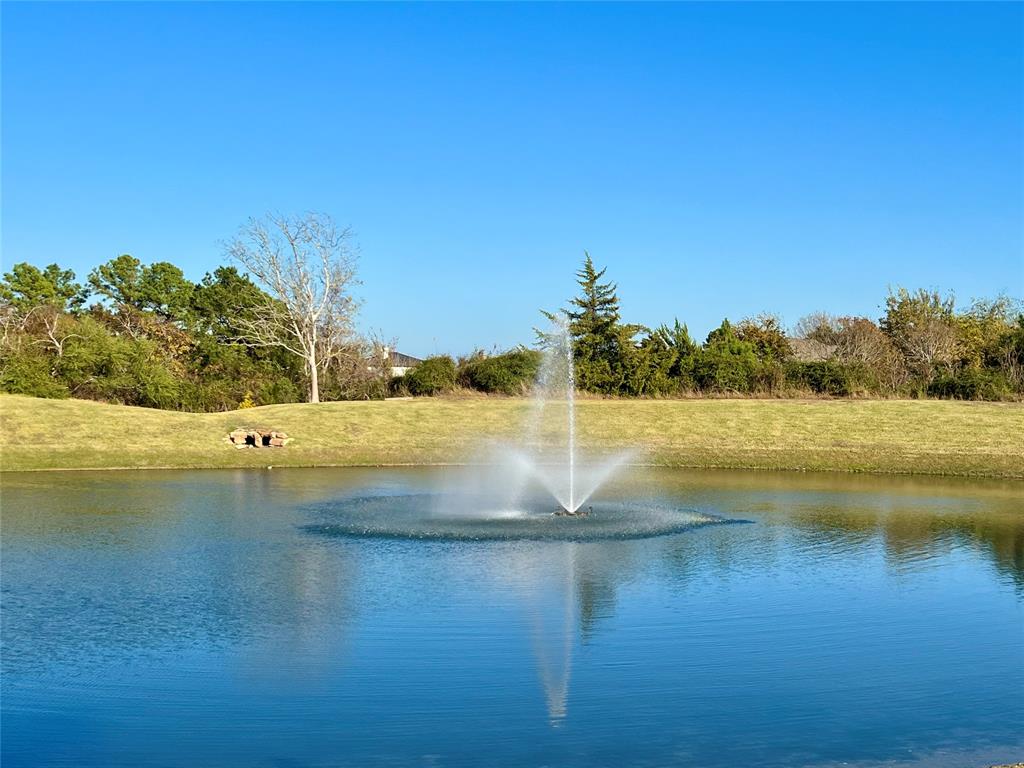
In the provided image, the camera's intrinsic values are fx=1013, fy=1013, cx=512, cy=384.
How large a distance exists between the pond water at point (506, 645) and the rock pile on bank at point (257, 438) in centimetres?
1217

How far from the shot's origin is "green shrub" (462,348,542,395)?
42.0 meters

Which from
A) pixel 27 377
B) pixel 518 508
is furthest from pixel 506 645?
pixel 27 377

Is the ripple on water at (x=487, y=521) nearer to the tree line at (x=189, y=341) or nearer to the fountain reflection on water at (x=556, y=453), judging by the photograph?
the fountain reflection on water at (x=556, y=453)

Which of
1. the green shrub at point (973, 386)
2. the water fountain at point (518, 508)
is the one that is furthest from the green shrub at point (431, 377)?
the green shrub at point (973, 386)

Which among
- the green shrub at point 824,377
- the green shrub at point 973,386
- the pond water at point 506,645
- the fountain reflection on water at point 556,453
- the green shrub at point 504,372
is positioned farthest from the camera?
the green shrub at point 504,372

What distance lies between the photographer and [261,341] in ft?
151

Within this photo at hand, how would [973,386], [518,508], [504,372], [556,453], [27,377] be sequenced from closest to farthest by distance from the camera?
1. [518,508]
2. [556,453]
3. [27,377]
4. [973,386]
5. [504,372]

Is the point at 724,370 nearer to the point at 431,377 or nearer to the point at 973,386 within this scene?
the point at 973,386

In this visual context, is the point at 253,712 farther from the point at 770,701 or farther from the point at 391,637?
the point at 770,701

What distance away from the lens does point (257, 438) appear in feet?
100

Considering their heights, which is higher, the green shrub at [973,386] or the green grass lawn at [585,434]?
the green shrub at [973,386]

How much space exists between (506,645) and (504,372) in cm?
3241

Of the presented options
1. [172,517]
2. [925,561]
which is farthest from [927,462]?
[172,517]

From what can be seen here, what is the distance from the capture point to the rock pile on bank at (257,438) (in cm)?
3047
